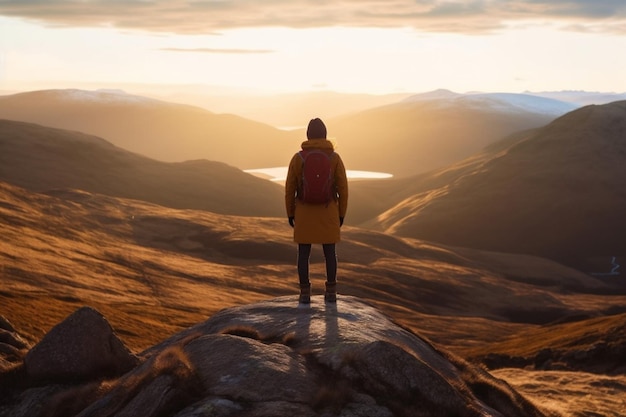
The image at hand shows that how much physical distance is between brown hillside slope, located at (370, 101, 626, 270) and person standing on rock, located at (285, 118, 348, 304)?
134 meters

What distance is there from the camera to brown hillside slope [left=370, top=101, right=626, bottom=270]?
153500 mm

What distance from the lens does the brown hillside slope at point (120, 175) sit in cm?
15338

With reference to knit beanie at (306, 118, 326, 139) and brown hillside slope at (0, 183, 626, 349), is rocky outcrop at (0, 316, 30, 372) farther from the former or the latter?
brown hillside slope at (0, 183, 626, 349)

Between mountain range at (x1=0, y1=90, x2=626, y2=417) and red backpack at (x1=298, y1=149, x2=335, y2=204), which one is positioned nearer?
red backpack at (x1=298, y1=149, x2=335, y2=204)

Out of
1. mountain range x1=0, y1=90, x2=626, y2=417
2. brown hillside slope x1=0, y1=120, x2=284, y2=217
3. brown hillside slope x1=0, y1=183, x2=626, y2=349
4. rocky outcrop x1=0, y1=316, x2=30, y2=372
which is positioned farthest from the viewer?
brown hillside slope x1=0, y1=120, x2=284, y2=217

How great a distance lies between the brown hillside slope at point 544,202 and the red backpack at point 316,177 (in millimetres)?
134535

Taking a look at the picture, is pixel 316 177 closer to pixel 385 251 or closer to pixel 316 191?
pixel 316 191

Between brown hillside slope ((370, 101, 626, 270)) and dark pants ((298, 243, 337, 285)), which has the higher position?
dark pants ((298, 243, 337, 285))

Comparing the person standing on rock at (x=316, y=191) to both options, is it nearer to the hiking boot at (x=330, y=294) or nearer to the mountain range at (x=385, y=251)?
the hiking boot at (x=330, y=294)

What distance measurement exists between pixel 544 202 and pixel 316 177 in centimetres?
15556

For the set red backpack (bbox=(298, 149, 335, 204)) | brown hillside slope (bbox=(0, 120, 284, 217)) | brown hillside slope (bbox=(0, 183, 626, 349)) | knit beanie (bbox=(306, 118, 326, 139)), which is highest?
knit beanie (bbox=(306, 118, 326, 139))

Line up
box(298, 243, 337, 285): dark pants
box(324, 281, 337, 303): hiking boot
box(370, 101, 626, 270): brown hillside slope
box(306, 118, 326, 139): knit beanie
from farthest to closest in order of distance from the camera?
box(370, 101, 626, 270): brown hillside slope < box(324, 281, 337, 303): hiking boot < box(298, 243, 337, 285): dark pants < box(306, 118, 326, 139): knit beanie

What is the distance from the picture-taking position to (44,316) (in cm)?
4062

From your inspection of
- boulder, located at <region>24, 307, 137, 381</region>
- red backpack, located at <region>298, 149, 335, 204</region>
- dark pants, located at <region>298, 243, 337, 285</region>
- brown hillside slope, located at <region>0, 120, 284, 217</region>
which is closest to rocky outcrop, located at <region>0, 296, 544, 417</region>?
boulder, located at <region>24, 307, 137, 381</region>
